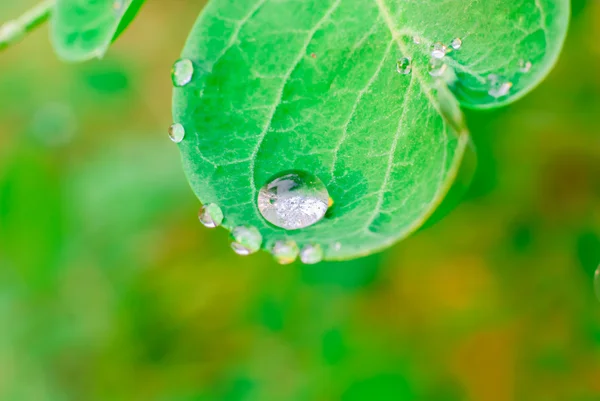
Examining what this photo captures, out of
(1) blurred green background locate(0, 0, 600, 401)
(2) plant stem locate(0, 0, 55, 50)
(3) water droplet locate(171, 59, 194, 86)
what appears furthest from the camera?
(1) blurred green background locate(0, 0, 600, 401)

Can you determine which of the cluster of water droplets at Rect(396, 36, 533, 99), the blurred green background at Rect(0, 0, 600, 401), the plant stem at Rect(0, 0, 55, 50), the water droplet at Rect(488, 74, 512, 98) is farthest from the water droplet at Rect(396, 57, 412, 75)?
the blurred green background at Rect(0, 0, 600, 401)

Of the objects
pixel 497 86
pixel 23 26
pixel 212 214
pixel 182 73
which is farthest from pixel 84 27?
pixel 497 86

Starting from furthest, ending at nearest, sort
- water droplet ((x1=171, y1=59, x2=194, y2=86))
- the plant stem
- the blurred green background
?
the blurred green background < the plant stem < water droplet ((x1=171, y1=59, x2=194, y2=86))

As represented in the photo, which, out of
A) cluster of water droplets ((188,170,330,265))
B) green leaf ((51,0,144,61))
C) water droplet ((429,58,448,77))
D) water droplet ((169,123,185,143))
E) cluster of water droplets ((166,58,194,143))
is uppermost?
green leaf ((51,0,144,61))

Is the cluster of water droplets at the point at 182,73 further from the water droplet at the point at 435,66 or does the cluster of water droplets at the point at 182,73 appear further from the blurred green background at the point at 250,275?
the blurred green background at the point at 250,275

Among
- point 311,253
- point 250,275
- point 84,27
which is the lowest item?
point 311,253

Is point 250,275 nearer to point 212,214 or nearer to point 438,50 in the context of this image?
point 212,214

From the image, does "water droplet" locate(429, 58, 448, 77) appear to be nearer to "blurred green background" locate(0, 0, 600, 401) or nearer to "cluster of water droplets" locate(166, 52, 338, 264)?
"cluster of water droplets" locate(166, 52, 338, 264)
